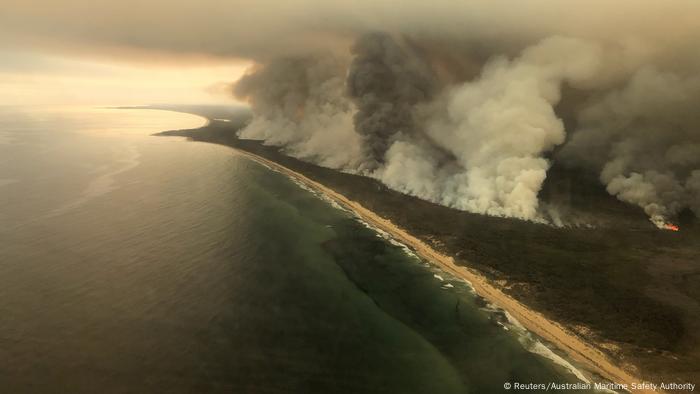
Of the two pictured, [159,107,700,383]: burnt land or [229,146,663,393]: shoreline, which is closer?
[229,146,663,393]: shoreline

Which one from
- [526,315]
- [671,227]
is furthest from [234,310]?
[671,227]

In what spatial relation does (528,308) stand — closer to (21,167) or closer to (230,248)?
(230,248)

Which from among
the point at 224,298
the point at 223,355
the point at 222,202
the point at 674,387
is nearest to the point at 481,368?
the point at 674,387

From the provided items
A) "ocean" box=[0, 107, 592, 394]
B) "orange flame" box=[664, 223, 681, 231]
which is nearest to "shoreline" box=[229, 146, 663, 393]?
"ocean" box=[0, 107, 592, 394]

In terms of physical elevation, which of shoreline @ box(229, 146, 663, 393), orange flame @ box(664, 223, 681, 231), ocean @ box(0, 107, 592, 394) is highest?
orange flame @ box(664, 223, 681, 231)

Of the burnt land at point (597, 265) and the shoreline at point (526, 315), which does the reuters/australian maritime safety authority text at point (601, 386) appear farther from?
the burnt land at point (597, 265)

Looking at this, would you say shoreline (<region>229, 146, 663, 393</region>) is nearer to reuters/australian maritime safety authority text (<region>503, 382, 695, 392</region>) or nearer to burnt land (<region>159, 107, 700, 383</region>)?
reuters/australian maritime safety authority text (<region>503, 382, 695, 392</region>)

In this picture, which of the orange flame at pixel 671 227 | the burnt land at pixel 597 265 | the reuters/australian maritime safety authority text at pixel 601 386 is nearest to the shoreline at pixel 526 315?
the reuters/australian maritime safety authority text at pixel 601 386
